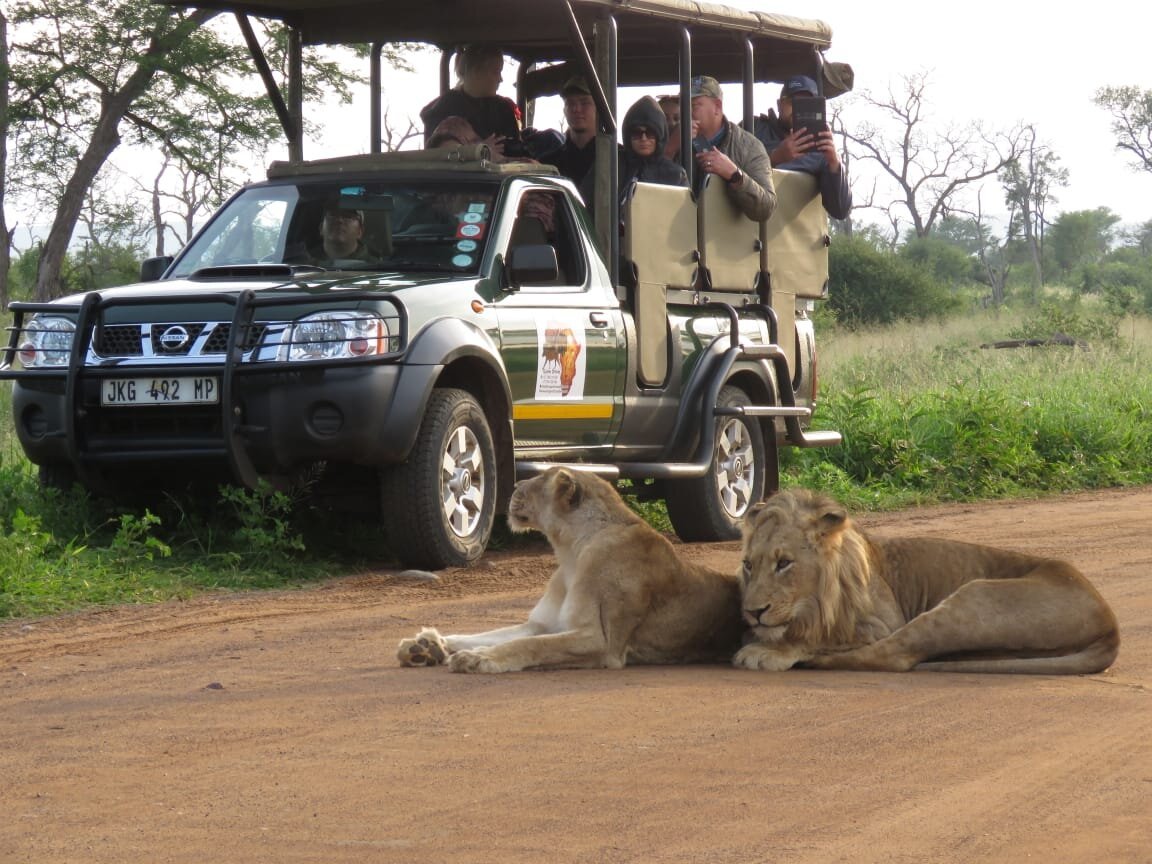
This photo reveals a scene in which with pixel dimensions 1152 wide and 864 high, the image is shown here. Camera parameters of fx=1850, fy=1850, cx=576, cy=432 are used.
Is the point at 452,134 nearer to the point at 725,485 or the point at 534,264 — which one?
the point at 534,264

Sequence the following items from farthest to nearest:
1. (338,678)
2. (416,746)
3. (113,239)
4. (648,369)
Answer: (113,239)
(648,369)
(338,678)
(416,746)

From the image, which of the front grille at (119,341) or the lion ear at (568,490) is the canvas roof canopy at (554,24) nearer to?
the front grille at (119,341)

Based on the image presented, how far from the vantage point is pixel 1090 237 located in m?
67.1

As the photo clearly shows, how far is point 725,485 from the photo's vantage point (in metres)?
10.5

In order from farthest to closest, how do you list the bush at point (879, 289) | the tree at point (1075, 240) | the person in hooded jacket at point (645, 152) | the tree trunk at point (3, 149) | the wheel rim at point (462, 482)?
the tree at point (1075, 240) < the bush at point (879, 289) < the tree trunk at point (3, 149) < the person in hooded jacket at point (645, 152) < the wheel rim at point (462, 482)

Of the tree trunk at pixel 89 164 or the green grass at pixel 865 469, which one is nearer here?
the green grass at pixel 865 469

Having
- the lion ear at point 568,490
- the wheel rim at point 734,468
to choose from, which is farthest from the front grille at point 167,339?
the wheel rim at point 734,468

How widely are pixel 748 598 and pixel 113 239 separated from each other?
115ft

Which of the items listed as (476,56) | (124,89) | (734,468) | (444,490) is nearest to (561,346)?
(444,490)

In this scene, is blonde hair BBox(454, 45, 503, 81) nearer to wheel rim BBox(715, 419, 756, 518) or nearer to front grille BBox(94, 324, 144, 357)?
wheel rim BBox(715, 419, 756, 518)

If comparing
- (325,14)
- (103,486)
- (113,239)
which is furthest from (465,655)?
(113,239)

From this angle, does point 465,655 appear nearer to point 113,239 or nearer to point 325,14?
point 325,14

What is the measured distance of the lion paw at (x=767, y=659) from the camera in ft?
19.5

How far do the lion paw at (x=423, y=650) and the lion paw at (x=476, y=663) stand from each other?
190 mm
